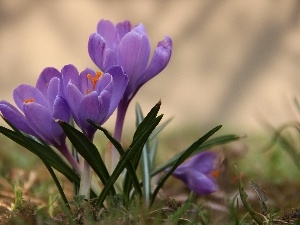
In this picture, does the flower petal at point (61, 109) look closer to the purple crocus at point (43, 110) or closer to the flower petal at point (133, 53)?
Result: the purple crocus at point (43, 110)

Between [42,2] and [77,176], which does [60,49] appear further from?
[77,176]

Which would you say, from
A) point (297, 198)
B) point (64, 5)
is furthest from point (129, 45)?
point (64, 5)

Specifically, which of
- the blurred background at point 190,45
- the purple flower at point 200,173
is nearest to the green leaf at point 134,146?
the purple flower at point 200,173

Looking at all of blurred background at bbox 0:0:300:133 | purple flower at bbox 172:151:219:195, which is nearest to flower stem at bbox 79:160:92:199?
purple flower at bbox 172:151:219:195

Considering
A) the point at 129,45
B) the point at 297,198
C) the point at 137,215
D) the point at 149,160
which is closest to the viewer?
the point at 137,215

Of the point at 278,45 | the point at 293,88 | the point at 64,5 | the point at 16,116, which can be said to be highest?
the point at 64,5

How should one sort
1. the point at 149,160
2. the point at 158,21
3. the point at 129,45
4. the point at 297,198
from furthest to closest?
the point at 158,21 < the point at 297,198 < the point at 149,160 < the point at 129,45

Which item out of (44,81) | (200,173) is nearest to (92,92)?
(44,81)
